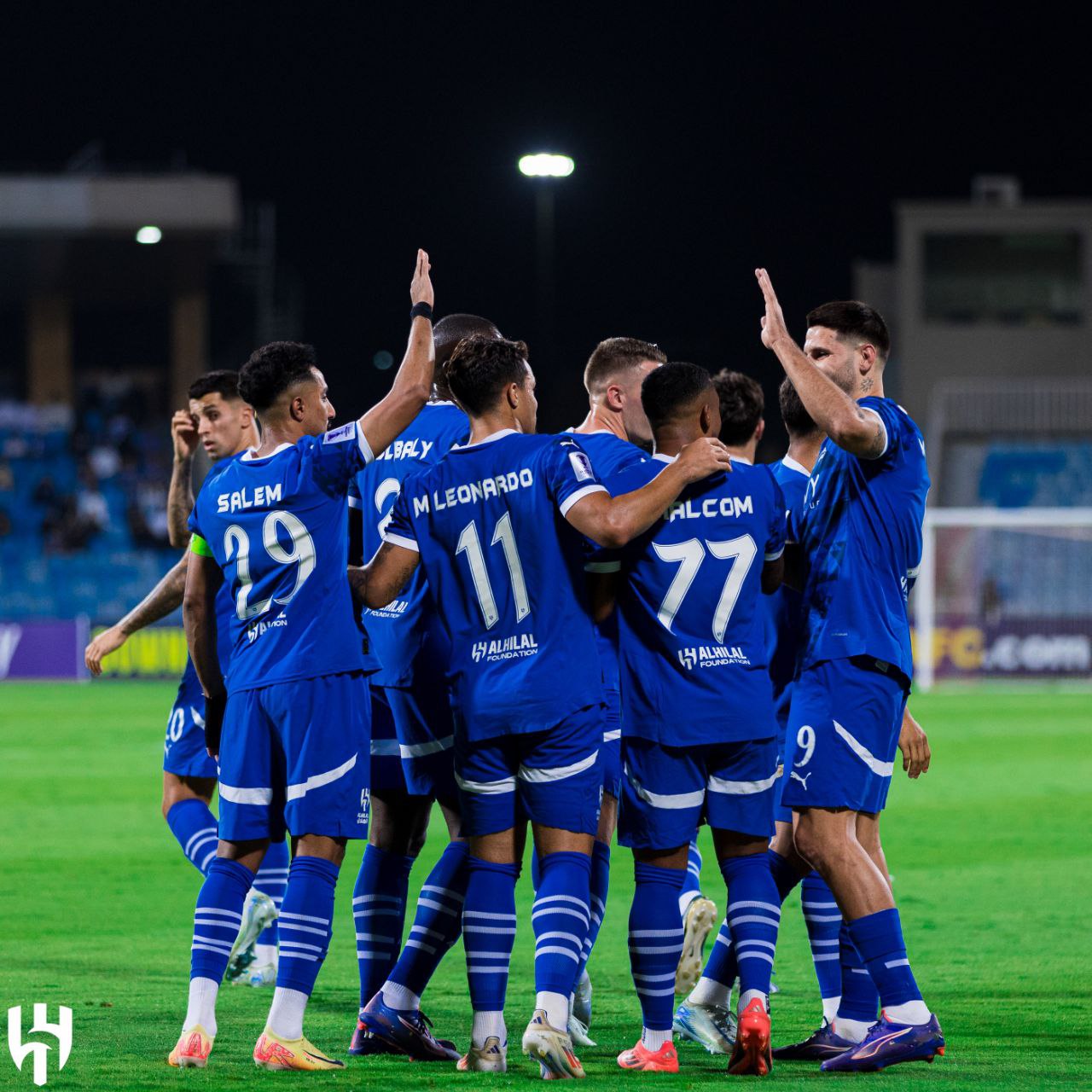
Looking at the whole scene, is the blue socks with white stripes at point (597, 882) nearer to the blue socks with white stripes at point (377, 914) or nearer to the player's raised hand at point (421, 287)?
the blue socks with white stripes at point (377, 914)

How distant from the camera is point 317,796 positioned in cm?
527

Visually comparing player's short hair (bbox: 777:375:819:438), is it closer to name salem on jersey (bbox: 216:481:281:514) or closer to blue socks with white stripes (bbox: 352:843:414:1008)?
name salem on jersey (bbox: 216:481:281:514)

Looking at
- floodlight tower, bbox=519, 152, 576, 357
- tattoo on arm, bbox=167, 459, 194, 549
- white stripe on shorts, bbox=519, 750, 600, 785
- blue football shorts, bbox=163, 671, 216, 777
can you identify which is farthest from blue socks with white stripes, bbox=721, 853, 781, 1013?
floodlight tower, bbox=519, 152, 576, 357

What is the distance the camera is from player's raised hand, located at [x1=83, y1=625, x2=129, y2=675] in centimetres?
686

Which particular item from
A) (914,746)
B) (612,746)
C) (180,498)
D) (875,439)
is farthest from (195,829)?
(875,439)

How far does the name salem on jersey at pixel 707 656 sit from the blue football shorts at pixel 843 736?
0.29 metres

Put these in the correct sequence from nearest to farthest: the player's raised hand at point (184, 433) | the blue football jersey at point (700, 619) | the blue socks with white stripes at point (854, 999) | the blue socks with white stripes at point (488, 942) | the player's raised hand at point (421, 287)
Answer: the blue socks with white stripes at point (488, 942)
the blue football jersey at point (700, 619)
the blue socks with white stripes at point (854, 999)
the player's raised hand at point (421, 287)
the player's raised hand at point (184, 433)

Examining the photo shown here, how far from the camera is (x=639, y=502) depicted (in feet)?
16.5

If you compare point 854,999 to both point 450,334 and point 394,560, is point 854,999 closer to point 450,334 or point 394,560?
point 394,560

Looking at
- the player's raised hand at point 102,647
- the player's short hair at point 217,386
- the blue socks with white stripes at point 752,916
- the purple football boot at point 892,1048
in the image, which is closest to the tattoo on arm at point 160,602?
the player's raised hand at point 102,647

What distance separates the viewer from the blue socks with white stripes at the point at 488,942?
5.02m

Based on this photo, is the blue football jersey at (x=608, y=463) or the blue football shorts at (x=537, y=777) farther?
the blue football jersey at (x=608, y=463)

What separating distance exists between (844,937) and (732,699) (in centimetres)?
97

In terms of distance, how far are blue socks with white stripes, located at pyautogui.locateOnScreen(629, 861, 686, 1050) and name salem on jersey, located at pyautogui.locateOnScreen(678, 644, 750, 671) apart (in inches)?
24.1
